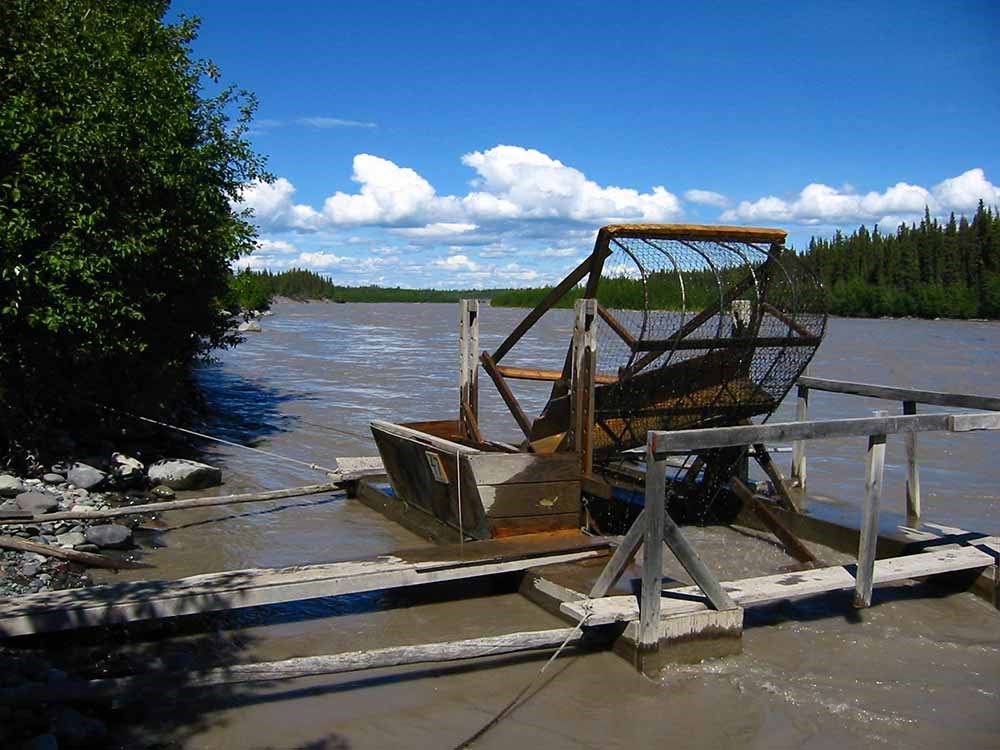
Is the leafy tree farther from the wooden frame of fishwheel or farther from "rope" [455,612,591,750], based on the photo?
"rope" [455,612,591,750]

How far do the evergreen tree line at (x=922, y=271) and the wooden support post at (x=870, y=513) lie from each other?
101 m

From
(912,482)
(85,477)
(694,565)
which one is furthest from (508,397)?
(85,477)

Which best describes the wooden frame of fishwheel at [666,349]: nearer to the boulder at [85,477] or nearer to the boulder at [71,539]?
the boulder at [71,539]

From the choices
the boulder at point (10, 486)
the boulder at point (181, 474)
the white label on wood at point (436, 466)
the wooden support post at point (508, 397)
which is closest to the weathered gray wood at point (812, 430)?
the wooden support post at point (508, 397)

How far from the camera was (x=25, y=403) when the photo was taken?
1191 centimetres

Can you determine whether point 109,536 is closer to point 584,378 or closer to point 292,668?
point 292,668

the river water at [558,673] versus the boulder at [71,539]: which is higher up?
the boulder at [71,539]

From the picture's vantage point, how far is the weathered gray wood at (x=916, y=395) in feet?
31.0

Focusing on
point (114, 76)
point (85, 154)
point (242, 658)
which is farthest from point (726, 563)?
point (114, 76)

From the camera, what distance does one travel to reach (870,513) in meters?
7.70

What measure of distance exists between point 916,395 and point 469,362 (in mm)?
4949

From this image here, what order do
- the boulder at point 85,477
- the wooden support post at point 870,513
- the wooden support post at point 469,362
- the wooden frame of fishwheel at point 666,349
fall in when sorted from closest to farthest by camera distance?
the wooden support post at point 870,513 < the wooden frame of fishwheel at point 666,349 < the wooden support post at point 469,362 < the boulder at point 85,477

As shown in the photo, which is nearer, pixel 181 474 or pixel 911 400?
pixel 911 400

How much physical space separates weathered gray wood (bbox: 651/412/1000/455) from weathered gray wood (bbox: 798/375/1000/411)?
1.42 metres
